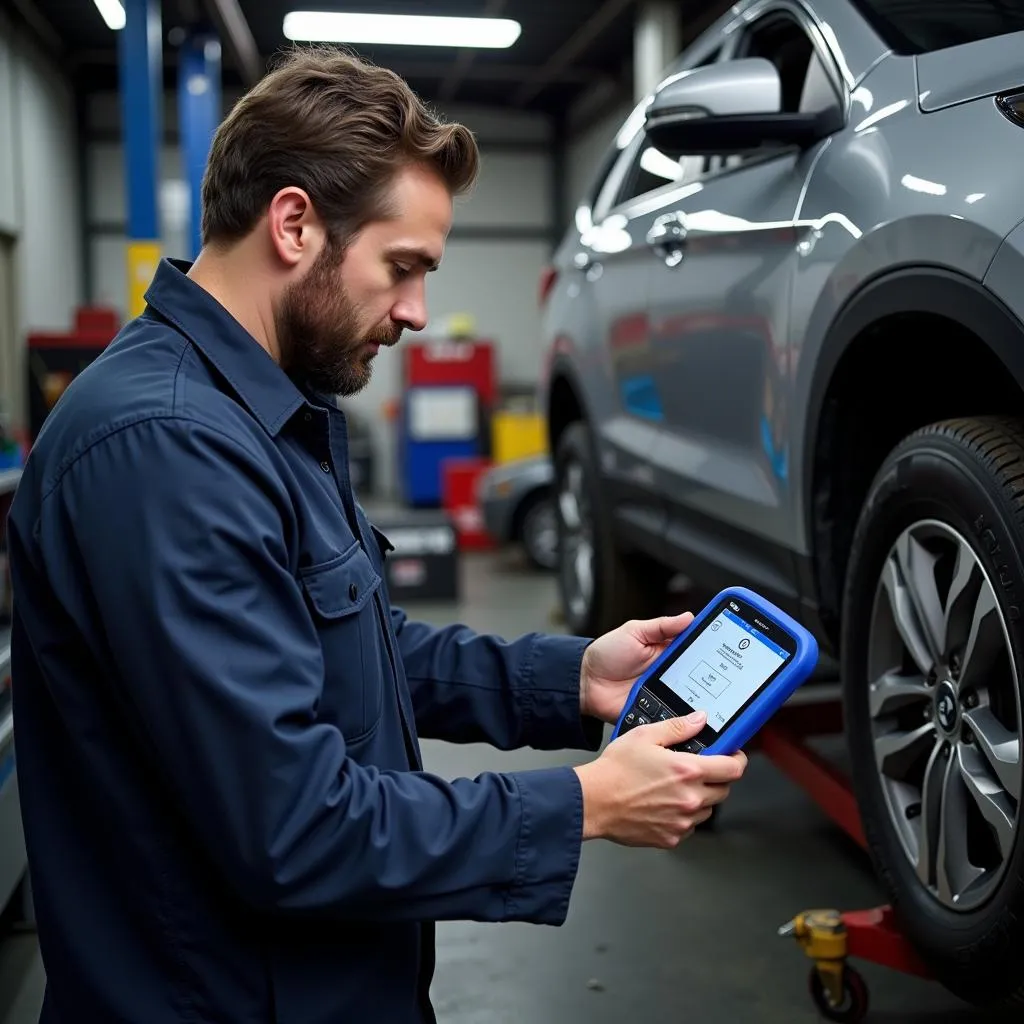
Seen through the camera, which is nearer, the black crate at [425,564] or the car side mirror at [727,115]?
the car side mirror at [727,115]

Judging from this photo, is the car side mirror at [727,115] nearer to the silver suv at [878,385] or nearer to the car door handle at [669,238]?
the silver suv at [878,385]

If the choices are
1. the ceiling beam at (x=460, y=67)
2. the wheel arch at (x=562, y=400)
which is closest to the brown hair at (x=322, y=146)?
the wheel arch at (x=562, y=400)

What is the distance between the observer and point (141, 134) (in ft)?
20.6

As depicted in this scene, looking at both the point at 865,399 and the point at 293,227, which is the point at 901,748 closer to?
the point at 865,399

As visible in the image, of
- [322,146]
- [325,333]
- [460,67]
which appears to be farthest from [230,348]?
[460,67]

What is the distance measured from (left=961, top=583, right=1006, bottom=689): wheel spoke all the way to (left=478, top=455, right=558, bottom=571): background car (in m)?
4.68

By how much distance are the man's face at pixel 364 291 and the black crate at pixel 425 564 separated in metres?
4.32

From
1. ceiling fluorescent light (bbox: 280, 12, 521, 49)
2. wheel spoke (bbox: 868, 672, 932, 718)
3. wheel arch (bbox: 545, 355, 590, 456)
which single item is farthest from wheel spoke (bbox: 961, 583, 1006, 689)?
ceiling fluorescent light (bbox: 280, 12, 521, 49)

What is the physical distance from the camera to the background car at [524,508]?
6258 millimetres

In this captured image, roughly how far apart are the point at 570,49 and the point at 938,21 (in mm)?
9834

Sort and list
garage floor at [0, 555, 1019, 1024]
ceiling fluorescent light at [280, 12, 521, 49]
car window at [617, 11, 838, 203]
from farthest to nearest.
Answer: ceiling fluorescent light at [280, 12, 521, 49] < car window at [617, 11, 838, 203] < garage floor at [0, 555, 1019, 1024]

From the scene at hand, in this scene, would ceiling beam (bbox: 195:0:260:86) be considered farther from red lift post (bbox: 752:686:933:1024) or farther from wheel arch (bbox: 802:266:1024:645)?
red lift post (bbox: 752:686:933:1024)

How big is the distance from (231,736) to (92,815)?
24 centimetres

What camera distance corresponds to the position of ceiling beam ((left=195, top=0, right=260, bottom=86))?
816 cm
